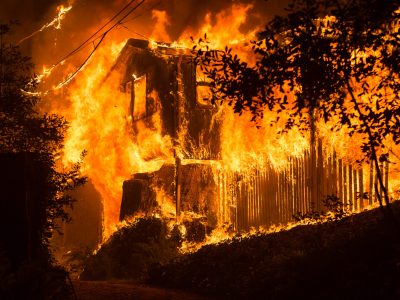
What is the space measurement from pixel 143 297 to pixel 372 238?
5.28 metres

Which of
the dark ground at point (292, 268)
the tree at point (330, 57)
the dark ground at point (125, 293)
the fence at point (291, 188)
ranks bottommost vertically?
the dark ground at point (125, 293)

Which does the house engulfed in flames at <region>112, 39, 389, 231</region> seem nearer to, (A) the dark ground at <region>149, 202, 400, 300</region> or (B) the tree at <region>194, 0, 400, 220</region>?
(A) the dark ground at <region>149, 202, 400, 300</region>

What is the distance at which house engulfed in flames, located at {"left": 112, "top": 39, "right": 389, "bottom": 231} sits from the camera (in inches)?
710

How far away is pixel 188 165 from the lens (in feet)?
71.4

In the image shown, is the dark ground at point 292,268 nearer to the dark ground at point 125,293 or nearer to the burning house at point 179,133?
the dark ground at point 125,293

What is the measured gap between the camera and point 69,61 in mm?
39156

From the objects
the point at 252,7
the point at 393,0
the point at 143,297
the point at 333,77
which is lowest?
the point at 143,297

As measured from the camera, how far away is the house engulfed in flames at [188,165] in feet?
59.2

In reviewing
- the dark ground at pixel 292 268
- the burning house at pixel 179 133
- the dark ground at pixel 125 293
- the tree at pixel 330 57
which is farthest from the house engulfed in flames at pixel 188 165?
the tree at pixel 330 57

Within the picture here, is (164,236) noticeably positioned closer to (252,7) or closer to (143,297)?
(143,297)

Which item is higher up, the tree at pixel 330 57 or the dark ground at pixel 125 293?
the tree at pixel 330 57

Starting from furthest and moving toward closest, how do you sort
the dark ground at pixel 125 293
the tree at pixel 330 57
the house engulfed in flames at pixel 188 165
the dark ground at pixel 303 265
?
the house engulfed in flames at pixel 188 165
the dark ground at pixel 125 293
the dark ground at pixel 303 265
the tree at pixel 330 57

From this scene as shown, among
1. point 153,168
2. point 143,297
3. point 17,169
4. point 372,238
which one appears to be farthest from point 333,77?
point 153,168

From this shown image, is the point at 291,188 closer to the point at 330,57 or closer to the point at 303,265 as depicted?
the point at 303,265
